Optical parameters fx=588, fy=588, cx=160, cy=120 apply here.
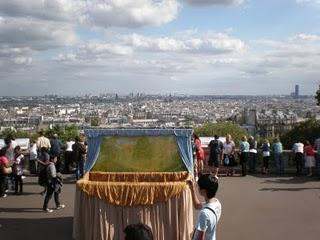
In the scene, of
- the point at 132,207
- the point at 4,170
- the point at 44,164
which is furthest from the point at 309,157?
the point at 132,207

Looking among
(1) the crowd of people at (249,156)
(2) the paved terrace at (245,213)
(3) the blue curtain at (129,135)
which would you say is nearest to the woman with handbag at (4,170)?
(2) the paved terrace at (245,213)

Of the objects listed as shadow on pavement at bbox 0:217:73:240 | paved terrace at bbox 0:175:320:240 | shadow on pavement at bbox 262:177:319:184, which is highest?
shadow on pavement at bbox 262:177:319:184

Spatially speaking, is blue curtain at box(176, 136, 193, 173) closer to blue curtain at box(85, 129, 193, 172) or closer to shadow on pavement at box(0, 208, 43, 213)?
blue curtain at box(85, 129, 193, 172)

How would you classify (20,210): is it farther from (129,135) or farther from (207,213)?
(207,213)

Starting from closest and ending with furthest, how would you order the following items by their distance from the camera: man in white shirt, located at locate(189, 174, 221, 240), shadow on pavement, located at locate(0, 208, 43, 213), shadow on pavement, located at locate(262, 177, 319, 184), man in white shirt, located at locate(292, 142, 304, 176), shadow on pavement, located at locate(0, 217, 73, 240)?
man in white shirt, located at locate(189, 174, 221, 240)
shadow on pavement, located at locate(0, 217, 73, 240)
shadow on pavement, located at locate(0, 208, 43, 213)
shadow on pavement, located at locate(262, 177, 319, 184)
man in white shirt, located at locate(292, 142, 304, 176)

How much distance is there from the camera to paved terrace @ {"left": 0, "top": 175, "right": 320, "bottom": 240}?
11.1 metres

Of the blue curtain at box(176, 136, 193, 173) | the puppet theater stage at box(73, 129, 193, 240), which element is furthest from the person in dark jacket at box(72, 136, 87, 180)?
the blue curtain at box(176, 136, 193, 173)

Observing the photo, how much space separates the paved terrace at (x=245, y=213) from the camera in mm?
11141

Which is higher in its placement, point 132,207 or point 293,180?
point 132,207

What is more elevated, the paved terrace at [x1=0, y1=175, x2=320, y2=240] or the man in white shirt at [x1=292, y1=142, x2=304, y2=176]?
the man in white shirt at [x1=292, y1=142, x2=304, y2=176]

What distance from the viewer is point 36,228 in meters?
11.7

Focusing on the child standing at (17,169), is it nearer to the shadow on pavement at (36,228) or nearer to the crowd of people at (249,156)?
the shadow on pavement at (36,228)

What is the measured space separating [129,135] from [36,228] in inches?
103

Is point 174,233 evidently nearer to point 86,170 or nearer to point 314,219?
point 86,170
